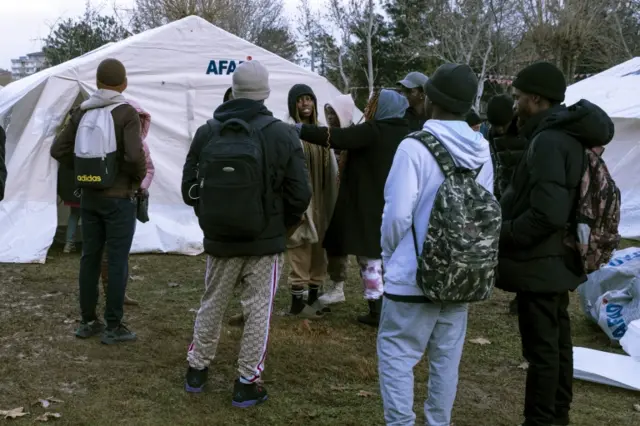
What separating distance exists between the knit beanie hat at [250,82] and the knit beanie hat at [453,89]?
1.07m

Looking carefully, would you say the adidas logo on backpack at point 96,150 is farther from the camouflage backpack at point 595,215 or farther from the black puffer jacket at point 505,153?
the black puffer jacket at point 505,153

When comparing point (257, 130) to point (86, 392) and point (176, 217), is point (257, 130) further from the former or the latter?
point (176, 217)

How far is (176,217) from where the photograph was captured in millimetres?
9273

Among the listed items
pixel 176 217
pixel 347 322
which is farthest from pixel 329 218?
pixel 176 217

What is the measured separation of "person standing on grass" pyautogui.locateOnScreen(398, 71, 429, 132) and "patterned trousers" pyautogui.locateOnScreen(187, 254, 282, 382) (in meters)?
2.01

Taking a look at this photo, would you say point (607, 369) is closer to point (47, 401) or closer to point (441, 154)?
point (441, 154)

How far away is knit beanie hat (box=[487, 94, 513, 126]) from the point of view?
6281 millimetres

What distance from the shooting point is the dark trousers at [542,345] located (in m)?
3.69

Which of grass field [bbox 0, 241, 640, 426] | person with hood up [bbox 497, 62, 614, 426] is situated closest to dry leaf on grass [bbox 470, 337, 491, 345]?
grass field [bbox 0, 241, 640, 426]

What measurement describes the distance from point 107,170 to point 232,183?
1.48 metres

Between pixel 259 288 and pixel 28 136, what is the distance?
566 centimetres

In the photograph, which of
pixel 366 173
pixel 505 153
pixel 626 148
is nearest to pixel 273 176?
pixel 366 173

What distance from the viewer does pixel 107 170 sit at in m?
4.77

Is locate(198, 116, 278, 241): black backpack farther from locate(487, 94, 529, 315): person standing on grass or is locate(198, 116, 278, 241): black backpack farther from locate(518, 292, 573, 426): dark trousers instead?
locate(487, 94, 529, 315): person standing on grass
